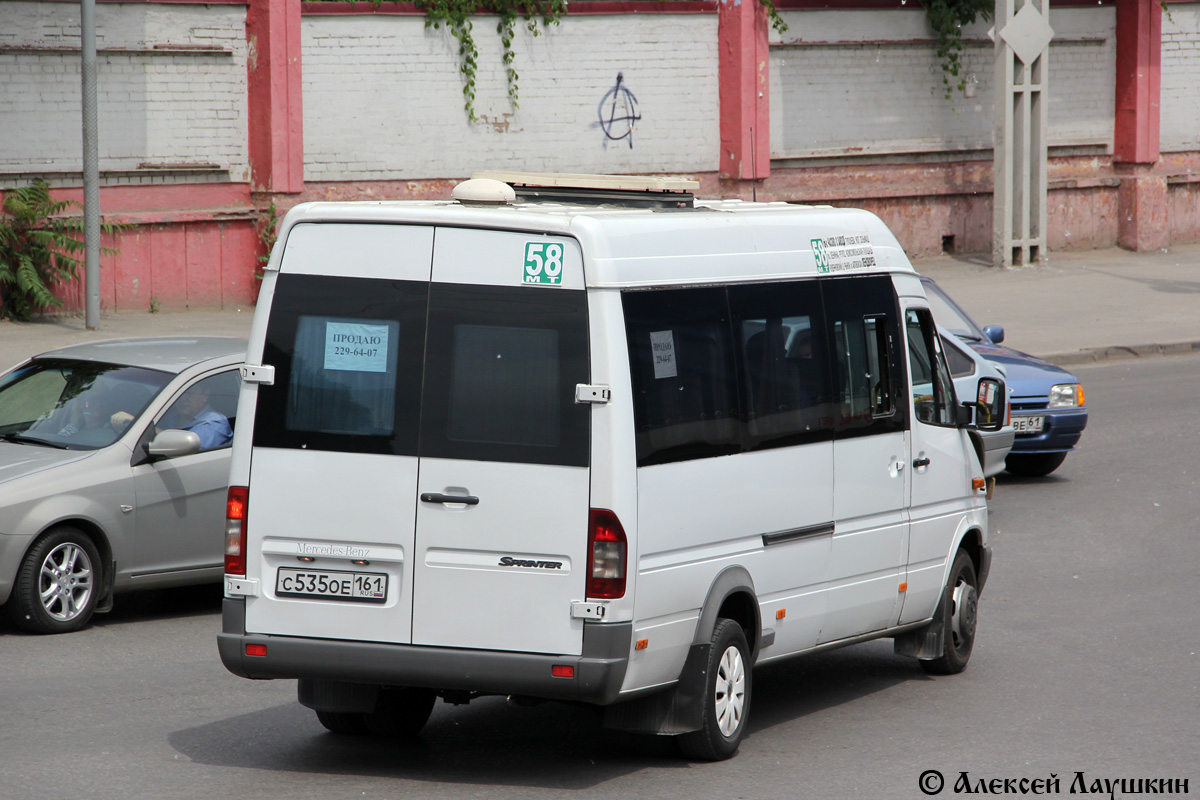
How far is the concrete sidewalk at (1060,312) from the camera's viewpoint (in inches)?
760

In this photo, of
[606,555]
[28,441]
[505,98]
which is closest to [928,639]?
[606,555]

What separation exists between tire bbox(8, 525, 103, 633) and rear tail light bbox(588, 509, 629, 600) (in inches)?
154

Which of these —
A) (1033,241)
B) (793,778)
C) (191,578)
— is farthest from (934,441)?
(1033,241)

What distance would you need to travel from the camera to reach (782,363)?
681cm

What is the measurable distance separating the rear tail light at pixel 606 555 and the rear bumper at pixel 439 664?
0.13 m

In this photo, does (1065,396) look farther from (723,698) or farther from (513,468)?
(513,468)

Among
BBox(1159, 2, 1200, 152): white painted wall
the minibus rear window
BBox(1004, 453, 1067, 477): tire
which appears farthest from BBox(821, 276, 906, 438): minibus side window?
BBox(1159, 2, 1200, 152): white painted wall

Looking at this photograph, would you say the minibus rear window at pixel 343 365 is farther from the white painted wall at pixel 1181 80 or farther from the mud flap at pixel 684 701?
the white painted wall at pixel 1181 80

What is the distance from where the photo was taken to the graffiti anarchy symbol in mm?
24297

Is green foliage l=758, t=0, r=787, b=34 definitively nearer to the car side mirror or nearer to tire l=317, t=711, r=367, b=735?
the car side mirror

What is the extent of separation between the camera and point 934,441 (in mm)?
7809

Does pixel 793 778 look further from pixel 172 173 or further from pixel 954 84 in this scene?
pixel 954 84

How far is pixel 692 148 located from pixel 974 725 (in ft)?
62.1

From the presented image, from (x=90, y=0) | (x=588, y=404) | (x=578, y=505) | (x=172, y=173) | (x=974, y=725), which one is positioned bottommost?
(x=974, y=725)
